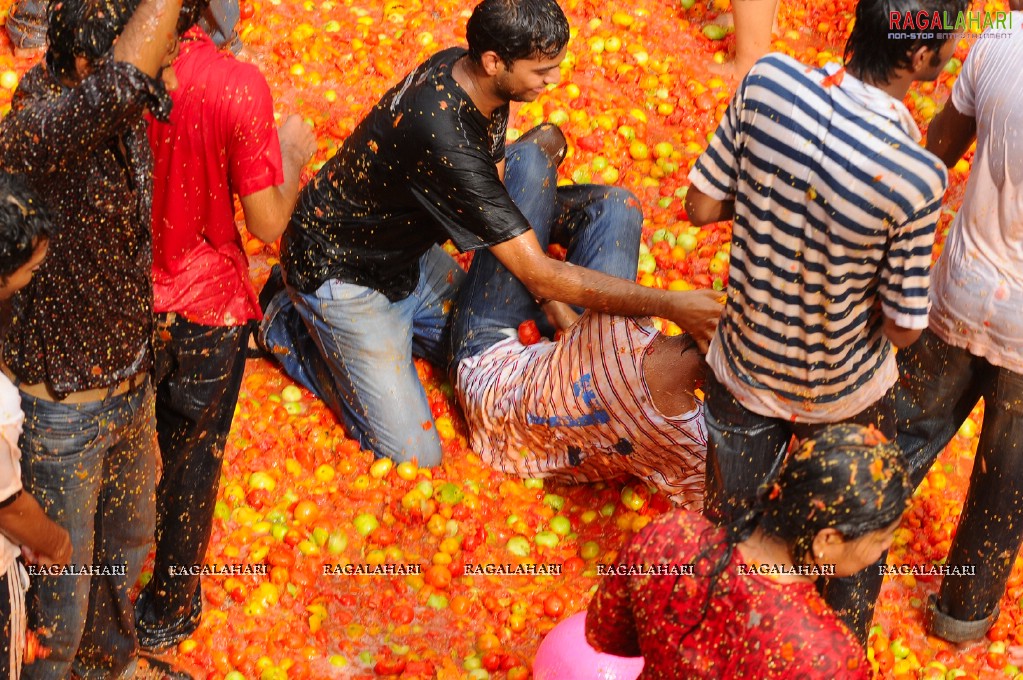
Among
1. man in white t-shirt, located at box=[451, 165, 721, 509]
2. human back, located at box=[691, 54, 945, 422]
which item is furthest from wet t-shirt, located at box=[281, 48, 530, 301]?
human back, located at box=[691, 54, 945, 422]

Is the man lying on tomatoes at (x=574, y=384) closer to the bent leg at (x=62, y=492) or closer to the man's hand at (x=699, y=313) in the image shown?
the man's hand at (x=699, y=313)

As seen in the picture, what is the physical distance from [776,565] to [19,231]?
1.59 metres

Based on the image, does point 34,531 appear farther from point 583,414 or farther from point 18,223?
point 583,414

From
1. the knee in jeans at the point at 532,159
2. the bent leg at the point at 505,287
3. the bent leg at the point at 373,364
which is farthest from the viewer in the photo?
the knee in jeans at the point at 532,159

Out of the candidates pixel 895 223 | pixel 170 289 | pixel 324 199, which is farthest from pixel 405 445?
pixel 895 223

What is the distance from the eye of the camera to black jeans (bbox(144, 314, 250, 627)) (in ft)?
10.2

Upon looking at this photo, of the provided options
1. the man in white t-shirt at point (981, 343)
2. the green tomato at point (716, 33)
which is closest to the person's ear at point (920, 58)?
the man in white t-shirt at point (981, 343)

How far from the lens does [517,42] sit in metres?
3.47

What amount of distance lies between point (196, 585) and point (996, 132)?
272 cm

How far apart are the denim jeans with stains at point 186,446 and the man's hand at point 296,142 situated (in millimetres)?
508

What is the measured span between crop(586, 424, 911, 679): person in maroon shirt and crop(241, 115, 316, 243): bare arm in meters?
1.41

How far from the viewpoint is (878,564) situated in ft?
10.9

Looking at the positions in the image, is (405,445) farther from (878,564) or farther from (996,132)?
(996,132)

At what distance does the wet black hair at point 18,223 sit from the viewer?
86.6 inches
